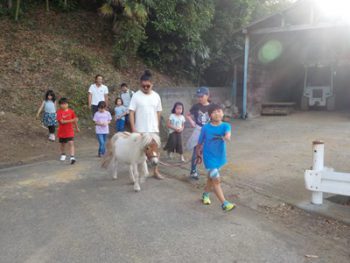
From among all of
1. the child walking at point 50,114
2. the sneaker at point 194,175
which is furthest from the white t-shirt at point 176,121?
the child walking at point 50,114

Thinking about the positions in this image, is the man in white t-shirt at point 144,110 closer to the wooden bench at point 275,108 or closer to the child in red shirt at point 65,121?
the child in red shirt at point 65,121

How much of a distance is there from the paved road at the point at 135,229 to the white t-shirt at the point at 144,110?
103 cm

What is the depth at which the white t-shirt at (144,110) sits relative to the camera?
19.7 ft

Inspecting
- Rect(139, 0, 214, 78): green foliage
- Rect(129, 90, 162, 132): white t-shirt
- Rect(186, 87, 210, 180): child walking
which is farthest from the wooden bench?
Rect(129, 90, 162, 132): white t-shirt

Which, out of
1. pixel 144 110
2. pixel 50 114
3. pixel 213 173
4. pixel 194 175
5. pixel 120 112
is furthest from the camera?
pixel 50 114

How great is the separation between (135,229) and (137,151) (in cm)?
168

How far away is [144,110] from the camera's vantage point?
599 cm

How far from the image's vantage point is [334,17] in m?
12.9

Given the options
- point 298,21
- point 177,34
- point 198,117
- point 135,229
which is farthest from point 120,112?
point 298,21

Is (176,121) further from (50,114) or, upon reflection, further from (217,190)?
Result: (50,114)

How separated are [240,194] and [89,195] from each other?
240 cm

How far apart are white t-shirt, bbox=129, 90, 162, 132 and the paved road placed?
40.5 inches

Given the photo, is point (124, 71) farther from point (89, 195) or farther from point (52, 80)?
point (89, 195)

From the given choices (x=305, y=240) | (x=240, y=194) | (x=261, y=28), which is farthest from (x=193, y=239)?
(x=261, y=28)
